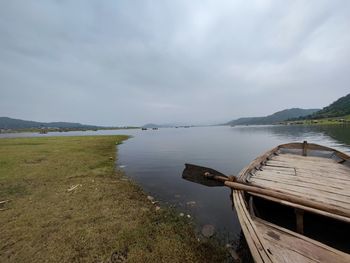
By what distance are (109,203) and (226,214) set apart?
6.02 meters

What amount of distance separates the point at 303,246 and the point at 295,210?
57.0 inches

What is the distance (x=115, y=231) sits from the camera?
687 centimetres

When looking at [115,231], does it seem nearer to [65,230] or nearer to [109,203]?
[65,230]

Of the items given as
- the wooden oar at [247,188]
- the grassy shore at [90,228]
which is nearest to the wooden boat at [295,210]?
the wooden oar at [247,188]

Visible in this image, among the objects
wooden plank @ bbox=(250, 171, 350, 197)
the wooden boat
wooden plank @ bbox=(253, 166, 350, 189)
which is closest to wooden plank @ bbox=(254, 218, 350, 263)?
the wooden boat

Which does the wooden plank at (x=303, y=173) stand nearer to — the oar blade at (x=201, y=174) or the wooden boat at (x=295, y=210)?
the wooden boat at (x=295, y=210)

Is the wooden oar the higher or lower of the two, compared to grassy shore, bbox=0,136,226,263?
higher

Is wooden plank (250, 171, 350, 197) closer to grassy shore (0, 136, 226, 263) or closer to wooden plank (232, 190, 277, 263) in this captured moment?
wooden plank (232, 190, 277, 263)

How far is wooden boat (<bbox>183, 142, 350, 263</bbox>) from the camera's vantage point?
11.8ft

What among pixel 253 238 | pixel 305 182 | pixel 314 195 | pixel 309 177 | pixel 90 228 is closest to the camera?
pixel 253 238

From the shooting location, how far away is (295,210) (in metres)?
5.02

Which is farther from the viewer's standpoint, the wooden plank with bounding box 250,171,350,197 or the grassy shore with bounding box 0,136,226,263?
the wooden plank with bounding box 250,171,350,197

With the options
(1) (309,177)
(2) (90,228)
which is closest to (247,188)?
(1) (309,177)

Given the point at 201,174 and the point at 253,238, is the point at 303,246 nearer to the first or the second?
the point at 253,238
